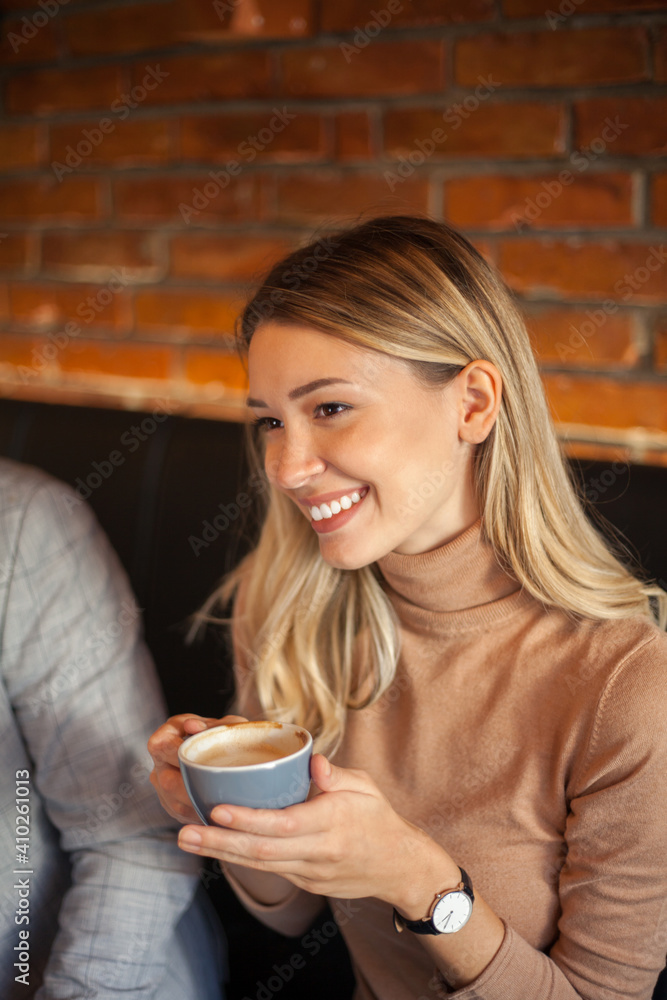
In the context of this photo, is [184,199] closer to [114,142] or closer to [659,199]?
[114,142]

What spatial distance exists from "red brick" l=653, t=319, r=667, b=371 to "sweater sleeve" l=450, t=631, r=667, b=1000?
588 millimetres

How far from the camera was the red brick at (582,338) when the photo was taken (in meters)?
1.31

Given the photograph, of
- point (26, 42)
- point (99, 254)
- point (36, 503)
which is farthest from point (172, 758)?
point (26, 42)

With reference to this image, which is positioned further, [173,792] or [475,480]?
[475,480]

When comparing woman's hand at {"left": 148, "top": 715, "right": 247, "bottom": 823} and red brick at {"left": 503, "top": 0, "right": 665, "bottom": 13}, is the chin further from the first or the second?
red brick at {"left": 503, "top": 0, "right": 665, "bottom": 13}

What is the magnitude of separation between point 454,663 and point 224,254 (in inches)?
38.7

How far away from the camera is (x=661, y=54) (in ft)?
3.94

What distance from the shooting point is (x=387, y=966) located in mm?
995

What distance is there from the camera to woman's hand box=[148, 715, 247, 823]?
83 centimetres

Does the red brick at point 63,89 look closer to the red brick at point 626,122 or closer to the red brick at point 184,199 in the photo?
A: the red brick at point 184,199

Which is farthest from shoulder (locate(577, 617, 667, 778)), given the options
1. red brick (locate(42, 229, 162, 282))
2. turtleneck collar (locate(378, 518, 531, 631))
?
red brick (locate(42, 229, 162, 282))

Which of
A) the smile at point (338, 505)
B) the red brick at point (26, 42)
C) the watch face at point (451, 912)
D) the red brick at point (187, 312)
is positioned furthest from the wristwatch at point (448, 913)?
the red brick at point (26, 42)

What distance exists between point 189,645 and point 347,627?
1.16ft

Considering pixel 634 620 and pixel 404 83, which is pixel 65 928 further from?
pixel 404 83
